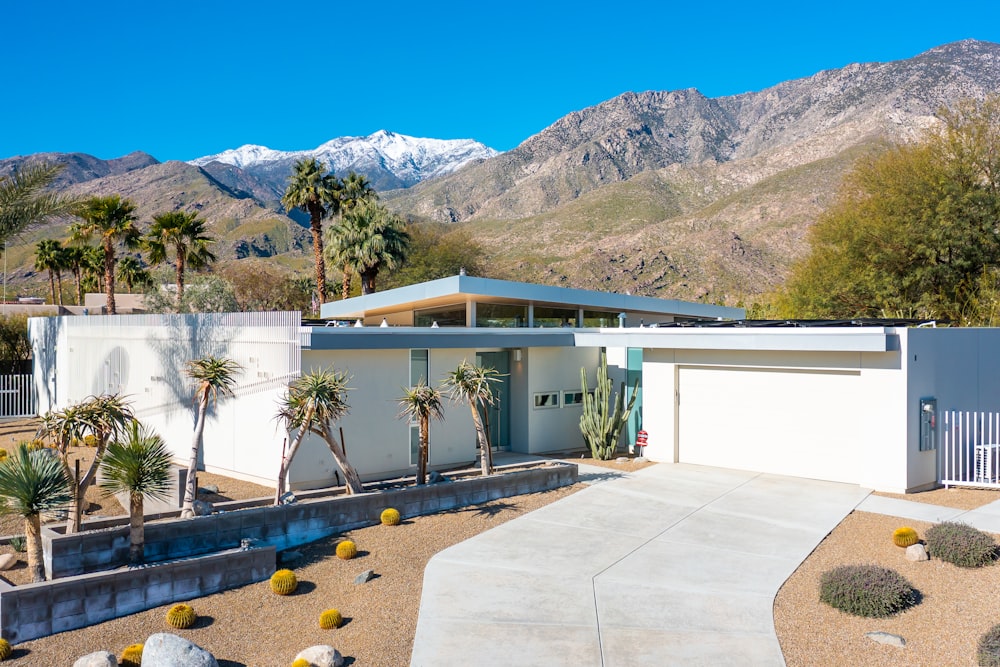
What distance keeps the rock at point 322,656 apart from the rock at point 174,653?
141mm

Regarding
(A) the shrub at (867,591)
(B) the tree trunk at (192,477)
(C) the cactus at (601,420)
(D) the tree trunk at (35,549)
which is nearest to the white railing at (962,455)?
(C) the cactus at (601,420)

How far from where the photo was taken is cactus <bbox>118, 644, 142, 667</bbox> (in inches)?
291

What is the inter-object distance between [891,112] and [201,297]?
131 meters

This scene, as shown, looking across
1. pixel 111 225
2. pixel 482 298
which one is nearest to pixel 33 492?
pixel 482 298

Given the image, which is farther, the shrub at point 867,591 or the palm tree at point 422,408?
the palm tree at point 422,408

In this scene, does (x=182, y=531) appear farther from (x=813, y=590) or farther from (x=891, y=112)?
(x=891, y=112)

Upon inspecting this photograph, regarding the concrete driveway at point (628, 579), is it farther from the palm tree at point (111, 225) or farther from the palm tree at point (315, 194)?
the palm tree at point (111, 225)

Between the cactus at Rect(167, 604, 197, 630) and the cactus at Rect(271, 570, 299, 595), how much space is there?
1.06 metres

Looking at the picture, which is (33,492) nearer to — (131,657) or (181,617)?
(181,617)

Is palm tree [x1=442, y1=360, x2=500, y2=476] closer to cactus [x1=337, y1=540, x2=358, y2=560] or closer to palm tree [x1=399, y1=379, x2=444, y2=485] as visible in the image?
palm tree [x1=399, y1=379, x2=444, y2=485]

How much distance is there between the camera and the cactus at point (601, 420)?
17406 mm

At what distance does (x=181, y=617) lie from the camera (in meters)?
8.26

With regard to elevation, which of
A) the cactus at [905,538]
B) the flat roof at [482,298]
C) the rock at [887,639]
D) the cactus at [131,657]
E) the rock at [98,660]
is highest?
the flat roof at [482,298]

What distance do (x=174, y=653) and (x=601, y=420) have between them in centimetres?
1197
